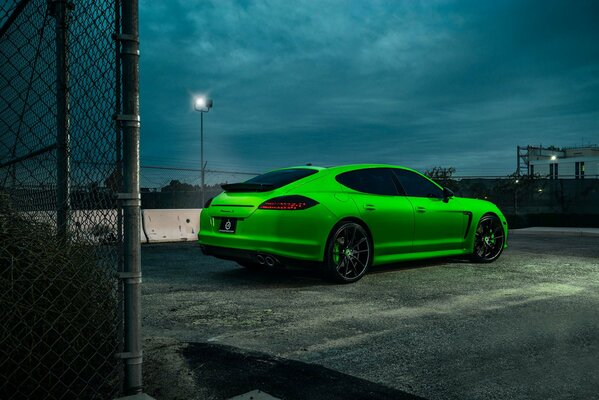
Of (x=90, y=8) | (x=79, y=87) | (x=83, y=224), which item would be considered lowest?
(x=83, y=224)

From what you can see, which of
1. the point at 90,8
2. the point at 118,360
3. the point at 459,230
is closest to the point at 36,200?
the point at 90,8

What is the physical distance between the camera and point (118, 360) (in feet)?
9.07

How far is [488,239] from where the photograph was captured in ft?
29.2

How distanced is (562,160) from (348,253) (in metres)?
74.2

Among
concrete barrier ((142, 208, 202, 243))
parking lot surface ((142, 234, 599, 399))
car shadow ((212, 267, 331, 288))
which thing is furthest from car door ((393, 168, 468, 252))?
concrete barrier ((142, 208, 202, 243))

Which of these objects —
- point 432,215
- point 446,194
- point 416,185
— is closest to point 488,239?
point 446,194

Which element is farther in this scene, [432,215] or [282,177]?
[432,215]

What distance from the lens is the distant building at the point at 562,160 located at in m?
68.3

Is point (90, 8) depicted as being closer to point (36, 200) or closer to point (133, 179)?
point (133, 179)

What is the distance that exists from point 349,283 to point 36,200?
3.84 meters

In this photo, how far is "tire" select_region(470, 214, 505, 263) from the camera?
344 inches

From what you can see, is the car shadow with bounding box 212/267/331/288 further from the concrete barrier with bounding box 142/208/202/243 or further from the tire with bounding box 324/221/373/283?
the concrete barrier with bounding box 142/208/202/243

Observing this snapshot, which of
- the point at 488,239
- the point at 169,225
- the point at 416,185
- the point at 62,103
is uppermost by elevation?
the point at 62,103

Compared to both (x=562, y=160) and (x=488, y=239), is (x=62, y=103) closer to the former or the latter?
(x=488, y=239)
